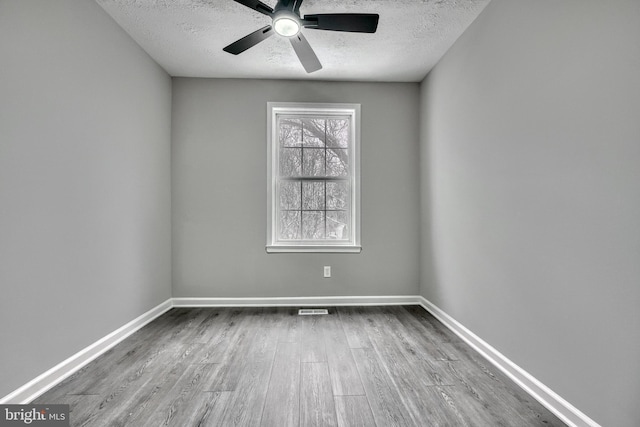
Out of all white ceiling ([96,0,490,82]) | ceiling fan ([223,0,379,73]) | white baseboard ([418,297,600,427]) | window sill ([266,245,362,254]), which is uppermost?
white ceiling ([96,0,490,82])

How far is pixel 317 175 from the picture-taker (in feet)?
12.1

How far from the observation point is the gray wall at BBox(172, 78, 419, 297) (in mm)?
3510

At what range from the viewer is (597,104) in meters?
1.41

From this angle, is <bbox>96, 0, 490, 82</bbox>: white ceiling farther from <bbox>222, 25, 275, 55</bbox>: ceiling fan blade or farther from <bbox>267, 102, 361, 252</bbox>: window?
<bbox>267, 102, 361, 252</bbox>: window

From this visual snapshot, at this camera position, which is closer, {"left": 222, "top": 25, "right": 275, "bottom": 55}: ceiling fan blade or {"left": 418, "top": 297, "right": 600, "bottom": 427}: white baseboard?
{"left": 418, "top": 297, "right": 600, "bottom": 427}: white baseboard

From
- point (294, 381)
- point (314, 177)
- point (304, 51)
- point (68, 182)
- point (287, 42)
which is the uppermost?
point (287, 42)

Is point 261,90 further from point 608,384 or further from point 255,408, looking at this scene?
point 608,384

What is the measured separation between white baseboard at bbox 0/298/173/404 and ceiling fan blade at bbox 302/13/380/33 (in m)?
2.68

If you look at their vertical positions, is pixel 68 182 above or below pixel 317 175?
below

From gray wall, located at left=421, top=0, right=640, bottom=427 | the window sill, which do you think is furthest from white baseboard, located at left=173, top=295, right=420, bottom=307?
gray wall, located at left=421, top=0, right=640, bottom=427

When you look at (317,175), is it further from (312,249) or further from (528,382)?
(528,382)

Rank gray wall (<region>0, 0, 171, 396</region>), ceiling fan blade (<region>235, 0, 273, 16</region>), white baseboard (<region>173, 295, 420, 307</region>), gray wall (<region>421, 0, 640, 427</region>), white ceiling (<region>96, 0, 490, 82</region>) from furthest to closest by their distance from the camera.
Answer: white baseboard (<region>173, 295, 420, 307</region>)
white ceiling (<region>96, 0, 490, 82</region>)
ceiling fan blade (<region>235, 0, 273, 16</region>)
gray wall (<region>0, 0, 171, 396</region>)
gray wall (<region>421, 0, 640, 427</region>)

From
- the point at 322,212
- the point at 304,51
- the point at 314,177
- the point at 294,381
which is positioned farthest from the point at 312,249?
the point at 304,51

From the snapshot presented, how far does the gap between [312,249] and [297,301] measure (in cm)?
62
